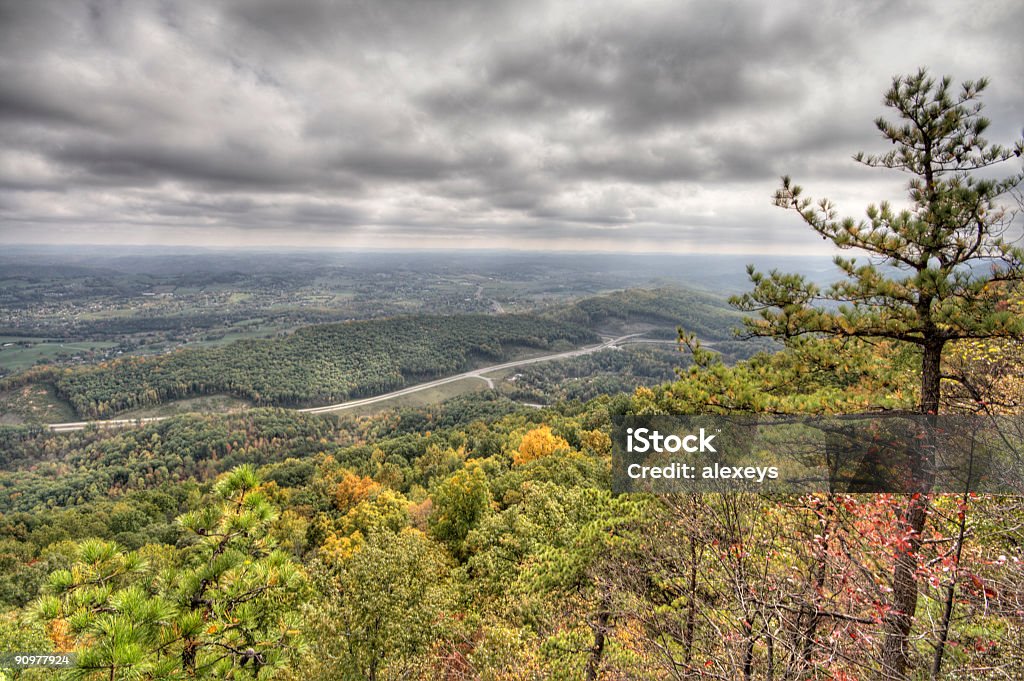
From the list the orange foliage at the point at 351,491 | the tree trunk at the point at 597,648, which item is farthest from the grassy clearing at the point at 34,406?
the tree trunk at the point at 597,648

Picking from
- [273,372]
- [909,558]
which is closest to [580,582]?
[909,558]

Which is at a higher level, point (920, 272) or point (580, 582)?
point (920, 272)

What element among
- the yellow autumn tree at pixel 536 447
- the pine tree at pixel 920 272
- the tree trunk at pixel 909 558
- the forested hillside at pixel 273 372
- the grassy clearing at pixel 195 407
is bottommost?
the grassy clearing at pixel 195 407

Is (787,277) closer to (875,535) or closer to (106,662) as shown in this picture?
(875,535)

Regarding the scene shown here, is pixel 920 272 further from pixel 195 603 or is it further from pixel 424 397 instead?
pixel 424 397

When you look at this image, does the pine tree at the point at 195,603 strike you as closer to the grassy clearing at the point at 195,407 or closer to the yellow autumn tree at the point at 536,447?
the yellow autumn tree at the point at 536,447

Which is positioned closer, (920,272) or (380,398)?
(920,272)

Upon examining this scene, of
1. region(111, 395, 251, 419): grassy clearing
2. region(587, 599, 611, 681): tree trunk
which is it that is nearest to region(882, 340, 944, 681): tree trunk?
region(587, 599, 611, 681): tree trunk

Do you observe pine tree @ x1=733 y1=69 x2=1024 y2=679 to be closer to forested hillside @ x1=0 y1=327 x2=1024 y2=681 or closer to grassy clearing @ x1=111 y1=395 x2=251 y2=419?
forested hillside @ x1=0 y1=327 x2=1024 y2=681
